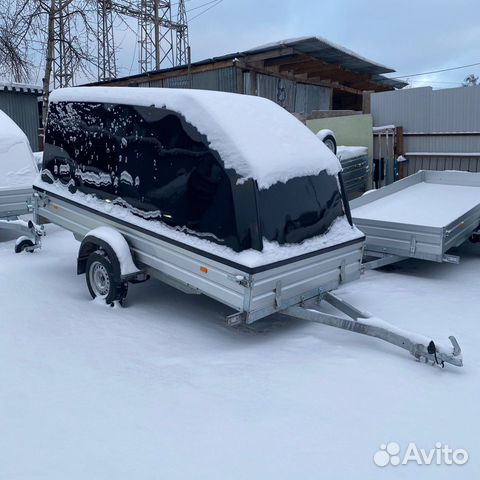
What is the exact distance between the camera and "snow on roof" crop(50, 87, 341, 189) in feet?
15.4

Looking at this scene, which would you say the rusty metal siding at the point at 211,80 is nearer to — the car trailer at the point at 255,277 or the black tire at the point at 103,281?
the car trailer at the point at 255,277

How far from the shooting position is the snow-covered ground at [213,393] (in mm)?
3059

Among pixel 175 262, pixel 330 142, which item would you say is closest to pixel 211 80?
pixel 330 142

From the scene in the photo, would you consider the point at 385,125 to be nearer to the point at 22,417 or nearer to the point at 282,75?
the point at 282,75

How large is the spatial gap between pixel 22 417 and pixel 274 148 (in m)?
3.25

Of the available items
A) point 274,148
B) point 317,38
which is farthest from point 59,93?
point 317,38

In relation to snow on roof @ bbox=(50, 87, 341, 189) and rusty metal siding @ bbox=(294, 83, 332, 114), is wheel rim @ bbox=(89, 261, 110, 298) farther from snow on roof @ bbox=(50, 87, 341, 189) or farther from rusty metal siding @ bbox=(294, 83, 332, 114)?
rusty metal siding @ bbox=(294, 83, 332, 114)

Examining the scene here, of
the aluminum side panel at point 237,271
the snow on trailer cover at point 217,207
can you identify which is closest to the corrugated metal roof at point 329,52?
the snow on trailer cover at point 217,207

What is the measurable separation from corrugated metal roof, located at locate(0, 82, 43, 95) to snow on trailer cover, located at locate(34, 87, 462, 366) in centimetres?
1418

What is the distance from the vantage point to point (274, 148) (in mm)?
5047

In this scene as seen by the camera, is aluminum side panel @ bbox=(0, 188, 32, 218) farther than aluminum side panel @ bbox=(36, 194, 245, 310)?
Yes

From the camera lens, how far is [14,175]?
8.91m

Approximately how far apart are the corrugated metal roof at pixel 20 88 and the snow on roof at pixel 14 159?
1043 centimetres

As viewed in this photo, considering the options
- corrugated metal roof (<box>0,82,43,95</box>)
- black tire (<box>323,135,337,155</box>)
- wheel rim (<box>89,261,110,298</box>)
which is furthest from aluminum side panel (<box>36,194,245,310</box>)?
corrugated metal roof (<box>0,82,43,95</box>)
